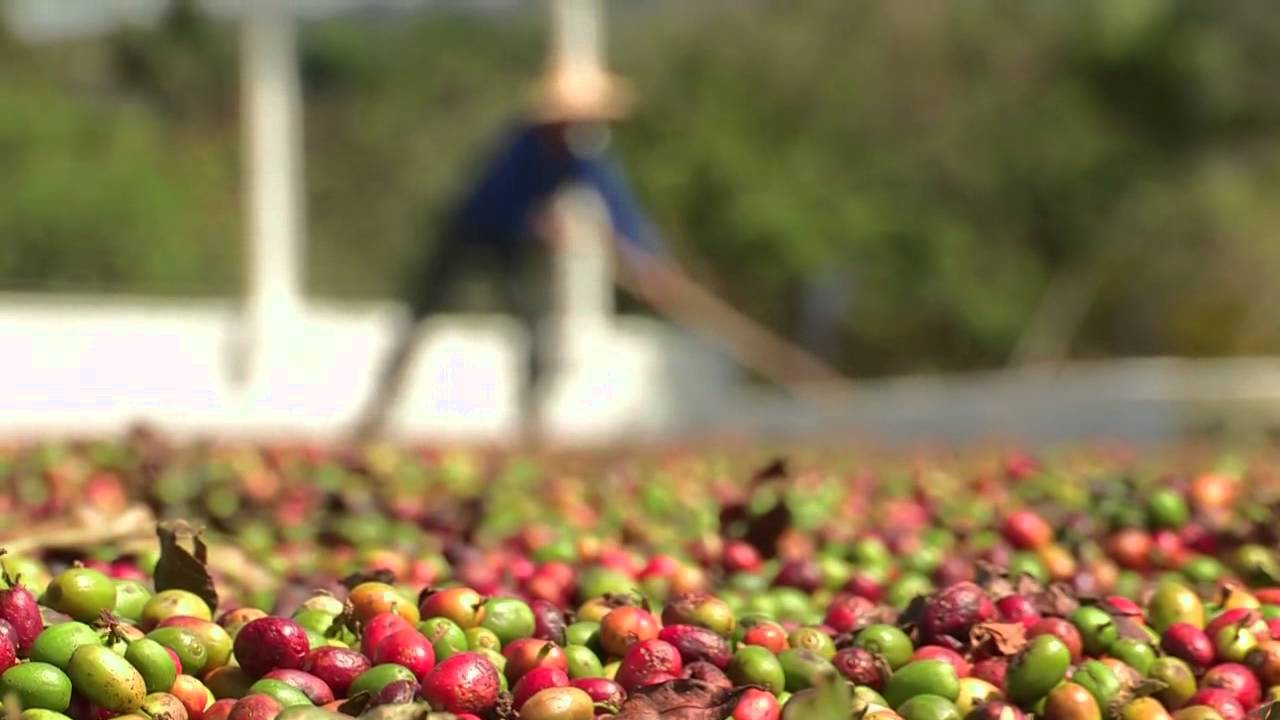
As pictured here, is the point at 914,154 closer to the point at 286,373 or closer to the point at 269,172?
the point at 286,373

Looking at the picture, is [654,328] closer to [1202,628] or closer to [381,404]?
[381,404]

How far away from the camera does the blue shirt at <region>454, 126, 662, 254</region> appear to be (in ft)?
32.4

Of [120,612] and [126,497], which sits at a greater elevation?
[126,497]

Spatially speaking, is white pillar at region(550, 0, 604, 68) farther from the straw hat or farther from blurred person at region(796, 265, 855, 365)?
blurred person at region(796, 265, 855, 365)

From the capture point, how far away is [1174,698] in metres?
2.48

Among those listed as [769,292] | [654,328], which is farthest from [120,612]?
[769,292]

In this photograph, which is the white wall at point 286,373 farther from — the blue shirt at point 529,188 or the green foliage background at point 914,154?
the green foliage background at point 914,154

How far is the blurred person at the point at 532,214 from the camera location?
9812mm

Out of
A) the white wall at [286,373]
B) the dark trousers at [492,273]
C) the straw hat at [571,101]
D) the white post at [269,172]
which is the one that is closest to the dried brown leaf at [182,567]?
the dark trousers at [492,273]

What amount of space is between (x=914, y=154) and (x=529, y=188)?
24278 mm

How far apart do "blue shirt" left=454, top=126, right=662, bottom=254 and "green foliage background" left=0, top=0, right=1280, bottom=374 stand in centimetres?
1020

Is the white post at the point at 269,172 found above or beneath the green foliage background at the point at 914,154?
beneath

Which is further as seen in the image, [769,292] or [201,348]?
[769,292]

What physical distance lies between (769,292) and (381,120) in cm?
896
